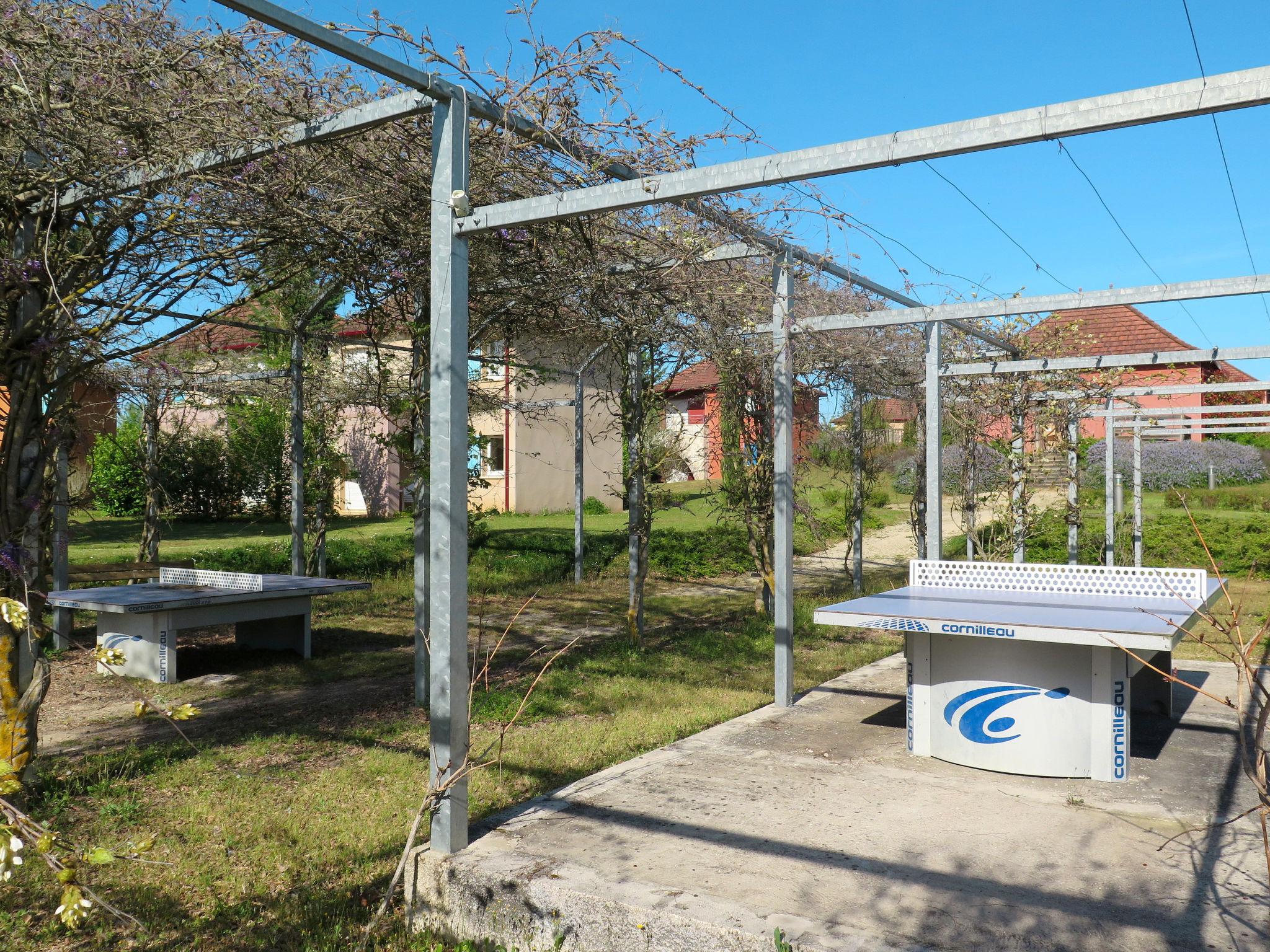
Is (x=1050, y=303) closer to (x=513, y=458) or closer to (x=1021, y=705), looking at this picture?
(x=1021, y=705)

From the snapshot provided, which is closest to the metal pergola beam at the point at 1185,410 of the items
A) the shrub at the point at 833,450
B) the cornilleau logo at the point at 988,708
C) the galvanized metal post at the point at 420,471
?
the shrub at the point at 833,450

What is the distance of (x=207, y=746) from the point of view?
245 inches

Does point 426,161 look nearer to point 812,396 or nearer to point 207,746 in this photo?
point 207,746

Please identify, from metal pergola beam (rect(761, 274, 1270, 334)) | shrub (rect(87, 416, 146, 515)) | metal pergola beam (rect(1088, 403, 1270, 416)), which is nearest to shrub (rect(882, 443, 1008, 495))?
metal pergola beam (rect(1088, 403, 1270, 416))

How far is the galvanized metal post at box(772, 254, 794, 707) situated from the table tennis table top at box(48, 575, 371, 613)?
378 cm

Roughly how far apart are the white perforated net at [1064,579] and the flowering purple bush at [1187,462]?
565 inches

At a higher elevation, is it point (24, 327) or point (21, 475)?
point (24, 327)

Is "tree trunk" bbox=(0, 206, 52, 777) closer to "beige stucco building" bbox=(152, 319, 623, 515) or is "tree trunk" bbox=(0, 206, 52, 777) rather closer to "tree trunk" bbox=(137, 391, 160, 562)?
"tree trunk" bbox=(137, 391, 160, 562)

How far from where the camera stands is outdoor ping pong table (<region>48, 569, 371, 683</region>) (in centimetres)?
821

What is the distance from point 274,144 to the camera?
4641mm

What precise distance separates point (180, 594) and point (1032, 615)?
22.1 feet

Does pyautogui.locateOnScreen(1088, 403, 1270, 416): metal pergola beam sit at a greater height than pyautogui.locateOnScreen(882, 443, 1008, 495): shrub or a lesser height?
greater

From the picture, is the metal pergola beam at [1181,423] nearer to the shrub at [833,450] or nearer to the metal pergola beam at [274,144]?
the shrub at [833,450]

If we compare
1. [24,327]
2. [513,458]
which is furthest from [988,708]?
[513,458]
